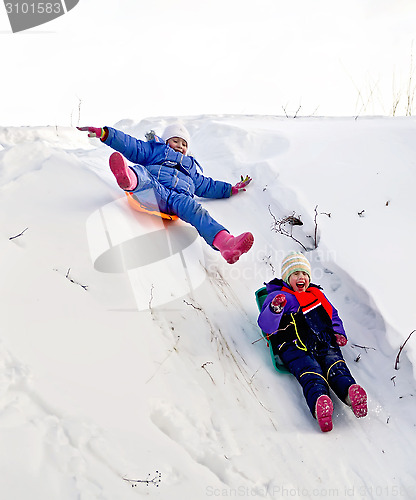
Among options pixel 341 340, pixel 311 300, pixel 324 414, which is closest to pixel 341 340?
pixel 341 340

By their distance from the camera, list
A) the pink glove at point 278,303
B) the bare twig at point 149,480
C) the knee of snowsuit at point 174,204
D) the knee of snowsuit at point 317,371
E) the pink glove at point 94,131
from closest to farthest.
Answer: the bare twig at point 149,480 < the knee of snowsuit at point 317,371 < the pink glove at point 278,303 < the knee of snowsuit at point 174,204 < the pink glove at point 94,131

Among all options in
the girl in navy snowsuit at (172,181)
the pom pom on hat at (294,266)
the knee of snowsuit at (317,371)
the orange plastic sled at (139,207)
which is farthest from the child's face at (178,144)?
the knee of snowsuit at (317,371)

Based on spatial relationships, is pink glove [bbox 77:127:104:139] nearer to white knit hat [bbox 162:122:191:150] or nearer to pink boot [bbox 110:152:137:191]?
pink boot [bbox 110:152:137:191]

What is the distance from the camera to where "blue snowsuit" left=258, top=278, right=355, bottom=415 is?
7.06ft

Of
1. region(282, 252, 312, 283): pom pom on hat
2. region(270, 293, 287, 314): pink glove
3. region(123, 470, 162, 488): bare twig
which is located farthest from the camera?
region(282, 252, 312, 283): pom pom on hat

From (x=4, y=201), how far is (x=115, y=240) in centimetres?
70

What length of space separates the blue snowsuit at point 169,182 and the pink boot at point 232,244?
0.18 feet

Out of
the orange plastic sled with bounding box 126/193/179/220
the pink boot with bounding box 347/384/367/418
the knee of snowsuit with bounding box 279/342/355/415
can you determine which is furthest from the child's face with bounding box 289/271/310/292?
the orange plastic sled with bounding box 126/193/179/220

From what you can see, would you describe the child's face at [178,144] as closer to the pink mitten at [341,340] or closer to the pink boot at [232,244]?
the pink boot at [232,244]

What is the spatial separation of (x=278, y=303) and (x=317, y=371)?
414 millimetres

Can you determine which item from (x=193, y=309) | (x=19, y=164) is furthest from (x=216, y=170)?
(x=193, y=309)

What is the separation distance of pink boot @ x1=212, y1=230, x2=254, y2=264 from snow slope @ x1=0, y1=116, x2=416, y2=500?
219 mm

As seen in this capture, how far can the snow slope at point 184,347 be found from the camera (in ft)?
4.42

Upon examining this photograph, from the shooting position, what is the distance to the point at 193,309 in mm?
2346
